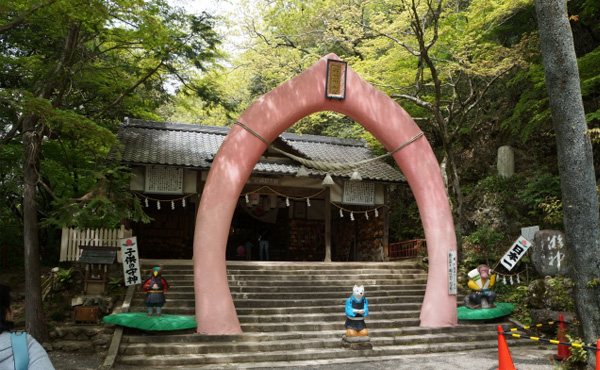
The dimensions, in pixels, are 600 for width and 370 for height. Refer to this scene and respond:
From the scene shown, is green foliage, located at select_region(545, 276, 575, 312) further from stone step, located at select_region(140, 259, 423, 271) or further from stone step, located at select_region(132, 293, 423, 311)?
stone step, located at select_region(140, 259, 423, 271)

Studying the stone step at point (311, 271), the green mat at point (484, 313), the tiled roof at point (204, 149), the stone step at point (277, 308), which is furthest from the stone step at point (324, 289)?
the tiled roof at point (204, 149)

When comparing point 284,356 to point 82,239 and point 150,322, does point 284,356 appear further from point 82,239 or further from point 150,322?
point 82,239

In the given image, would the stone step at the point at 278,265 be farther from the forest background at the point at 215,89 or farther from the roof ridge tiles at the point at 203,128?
the roof ridge tiles at the point at 203,128

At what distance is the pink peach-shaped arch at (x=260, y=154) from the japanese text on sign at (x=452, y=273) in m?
0.10

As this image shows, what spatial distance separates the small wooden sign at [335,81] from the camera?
416 inches

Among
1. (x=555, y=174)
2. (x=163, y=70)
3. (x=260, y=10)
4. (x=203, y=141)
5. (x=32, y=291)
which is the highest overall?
(x=260, y=10)

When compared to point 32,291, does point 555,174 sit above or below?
above

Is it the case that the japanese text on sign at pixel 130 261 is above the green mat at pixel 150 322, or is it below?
Answer: above

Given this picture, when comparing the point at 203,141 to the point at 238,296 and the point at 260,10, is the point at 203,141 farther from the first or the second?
the point at 260,10

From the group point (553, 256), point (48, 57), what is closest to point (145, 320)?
point (48, 57)

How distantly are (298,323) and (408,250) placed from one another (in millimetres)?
6723

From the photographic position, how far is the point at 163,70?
14.2 m

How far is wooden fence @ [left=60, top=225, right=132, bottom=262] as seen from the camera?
1177 centimetres

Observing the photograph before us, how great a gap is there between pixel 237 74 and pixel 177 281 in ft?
56.3
